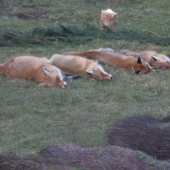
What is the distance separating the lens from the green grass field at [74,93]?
5.42 m

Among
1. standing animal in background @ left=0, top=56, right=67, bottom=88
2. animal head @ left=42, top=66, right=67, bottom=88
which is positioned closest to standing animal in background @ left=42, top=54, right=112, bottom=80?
standing animal in background @ left=0, top=56, right=67, bottom=88

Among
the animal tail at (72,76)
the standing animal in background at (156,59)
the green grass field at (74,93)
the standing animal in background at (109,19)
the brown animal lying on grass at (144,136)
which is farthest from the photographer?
the standing animal in background at (109,19)

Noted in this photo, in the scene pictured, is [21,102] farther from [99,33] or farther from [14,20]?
[14,20]

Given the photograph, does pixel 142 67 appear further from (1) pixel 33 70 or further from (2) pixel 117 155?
(2) pixel 117 155

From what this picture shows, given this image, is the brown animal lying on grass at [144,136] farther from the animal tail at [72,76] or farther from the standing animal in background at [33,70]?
the animal tail at [72,76]

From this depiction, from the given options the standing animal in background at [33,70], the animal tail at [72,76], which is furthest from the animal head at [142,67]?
the standing animal in background at [33,70]

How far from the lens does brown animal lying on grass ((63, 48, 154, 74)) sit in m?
8.67

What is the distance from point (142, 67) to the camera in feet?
28.5

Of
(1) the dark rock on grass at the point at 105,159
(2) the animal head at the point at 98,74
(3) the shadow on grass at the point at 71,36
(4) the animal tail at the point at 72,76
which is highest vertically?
(1) the dark rock on grass at the point at 105,159

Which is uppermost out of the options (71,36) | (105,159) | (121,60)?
(105,159)

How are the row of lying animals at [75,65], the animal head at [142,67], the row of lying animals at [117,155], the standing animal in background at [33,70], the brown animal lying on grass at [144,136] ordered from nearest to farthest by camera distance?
the row of lying animals at [117,155]
the brown animal lying on grass at [144,136]
the standing animal in background at [33,70]
the row of lying animals at [75,65]
the animal head at [142,67]

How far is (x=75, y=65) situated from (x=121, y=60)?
1.30 metres

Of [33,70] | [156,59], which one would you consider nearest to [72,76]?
[33,70]

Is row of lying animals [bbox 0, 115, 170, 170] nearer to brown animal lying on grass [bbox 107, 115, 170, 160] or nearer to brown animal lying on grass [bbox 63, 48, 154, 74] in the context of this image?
brown animal lying on grass [bbox 107, 115, 170, 160]
